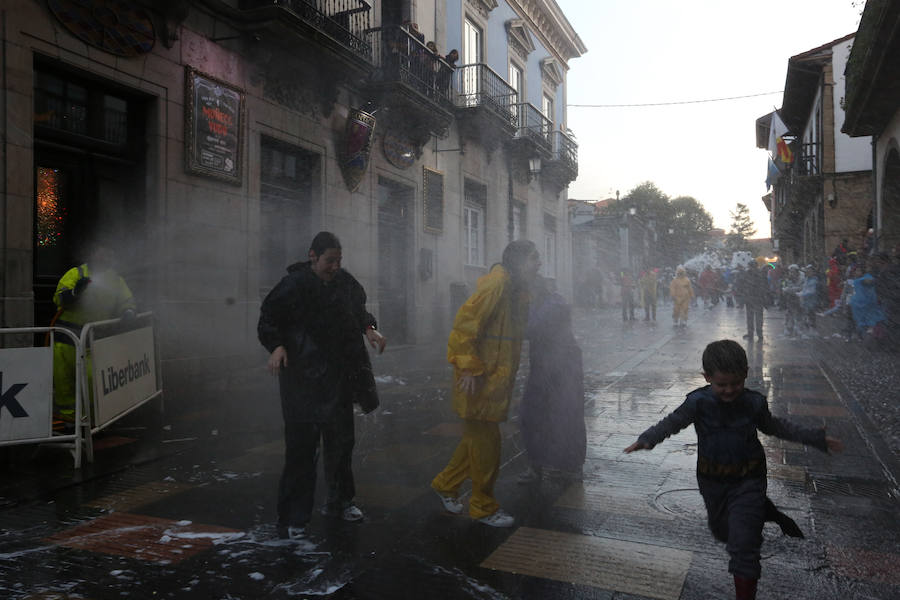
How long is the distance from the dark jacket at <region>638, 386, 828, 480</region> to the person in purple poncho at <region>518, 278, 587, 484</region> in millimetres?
1707

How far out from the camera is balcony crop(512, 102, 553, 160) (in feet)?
62.5

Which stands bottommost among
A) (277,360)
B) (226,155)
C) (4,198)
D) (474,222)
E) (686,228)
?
(277,360)

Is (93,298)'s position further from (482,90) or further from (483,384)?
(482,90)

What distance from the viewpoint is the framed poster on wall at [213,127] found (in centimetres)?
862

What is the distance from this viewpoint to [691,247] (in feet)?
248

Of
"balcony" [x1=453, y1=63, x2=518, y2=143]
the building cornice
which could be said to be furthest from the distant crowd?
the building cornice

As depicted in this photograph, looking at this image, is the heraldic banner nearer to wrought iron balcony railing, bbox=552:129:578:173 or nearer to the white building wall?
wrought iron balcony railing, bbox=552:129:578:173

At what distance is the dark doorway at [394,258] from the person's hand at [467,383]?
9780mm

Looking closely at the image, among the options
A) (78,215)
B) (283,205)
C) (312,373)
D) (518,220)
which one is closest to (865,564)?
(312,373)

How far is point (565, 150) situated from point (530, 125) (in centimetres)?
414

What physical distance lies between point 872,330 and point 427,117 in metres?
8.76

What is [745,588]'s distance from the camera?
257cm

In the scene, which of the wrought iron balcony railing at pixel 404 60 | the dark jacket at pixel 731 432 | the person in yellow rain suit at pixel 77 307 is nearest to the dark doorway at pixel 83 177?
the person in yellow rain suit at pixel 77 307

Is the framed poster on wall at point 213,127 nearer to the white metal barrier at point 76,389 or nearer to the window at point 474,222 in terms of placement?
the white metal barrier at point 76,389
